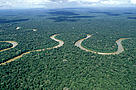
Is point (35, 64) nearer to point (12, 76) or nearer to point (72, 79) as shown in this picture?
point (12, 76)

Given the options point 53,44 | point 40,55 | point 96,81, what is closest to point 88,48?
point 53,44

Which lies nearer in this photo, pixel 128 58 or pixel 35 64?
pixel 35 64

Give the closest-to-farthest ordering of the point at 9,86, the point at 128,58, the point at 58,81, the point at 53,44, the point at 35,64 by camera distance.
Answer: the point at 9,86 < the point at 58,81 < the point at 35,64 < the point at 128,58 < the point at 53,44

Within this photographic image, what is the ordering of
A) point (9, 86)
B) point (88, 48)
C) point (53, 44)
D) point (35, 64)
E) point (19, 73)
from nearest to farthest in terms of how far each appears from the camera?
point (9, 86) → point (19, 73) → point (35, 64) → point (88, 48) → point (53, 44)

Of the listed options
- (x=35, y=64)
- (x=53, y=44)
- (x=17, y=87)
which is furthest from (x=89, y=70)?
(x=53, y=44)

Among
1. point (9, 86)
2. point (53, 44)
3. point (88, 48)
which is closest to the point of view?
point (9, 86)

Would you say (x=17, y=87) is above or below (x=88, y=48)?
below

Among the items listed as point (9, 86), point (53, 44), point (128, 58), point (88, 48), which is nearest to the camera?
point (9, 86)

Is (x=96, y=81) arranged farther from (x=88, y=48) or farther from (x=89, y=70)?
(x=88, y=48)

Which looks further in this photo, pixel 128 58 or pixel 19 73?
pixel 128 58
